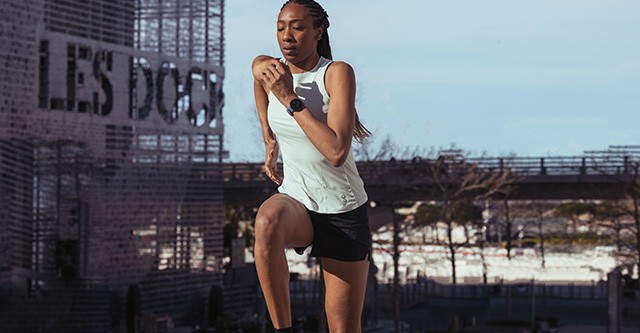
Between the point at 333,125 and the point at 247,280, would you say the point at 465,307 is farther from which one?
the point at 333,125

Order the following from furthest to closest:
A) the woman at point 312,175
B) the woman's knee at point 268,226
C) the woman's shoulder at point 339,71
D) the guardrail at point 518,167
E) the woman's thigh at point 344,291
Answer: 1. the guardrail at point 518,167
2. the woman's thigh at point 344,291
3. the woman's shoulder at point 339,71
4. the woman at point 312,175
5. the woman's knee at point 268,226

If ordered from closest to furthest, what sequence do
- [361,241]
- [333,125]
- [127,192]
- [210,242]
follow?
1. [333,125]
2. [361,241]
3. [127,192]
4. [210,242]

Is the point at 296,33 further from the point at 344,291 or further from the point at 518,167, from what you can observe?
the point at 518,167

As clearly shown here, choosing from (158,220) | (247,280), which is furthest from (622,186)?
(158,220)

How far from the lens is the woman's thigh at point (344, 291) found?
19.4ft

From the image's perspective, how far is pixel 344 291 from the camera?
595cm

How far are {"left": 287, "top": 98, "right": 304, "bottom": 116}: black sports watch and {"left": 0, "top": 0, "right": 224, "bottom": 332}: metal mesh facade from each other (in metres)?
24.9

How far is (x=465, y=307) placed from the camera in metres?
45.7

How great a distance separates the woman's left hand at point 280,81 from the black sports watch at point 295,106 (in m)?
0.02

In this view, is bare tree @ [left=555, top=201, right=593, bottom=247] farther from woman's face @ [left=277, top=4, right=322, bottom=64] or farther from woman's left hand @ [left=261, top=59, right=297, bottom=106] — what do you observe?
woman's left hand @ [left=261, top=59, right=297, bottom=106]

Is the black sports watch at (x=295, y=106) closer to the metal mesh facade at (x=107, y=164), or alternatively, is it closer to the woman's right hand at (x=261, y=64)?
the woman's right hand at (x=261, y=64)

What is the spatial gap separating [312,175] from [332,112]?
0.35 m

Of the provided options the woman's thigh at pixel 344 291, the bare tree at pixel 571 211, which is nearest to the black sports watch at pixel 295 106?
the woman's thigh at pixel 344 291

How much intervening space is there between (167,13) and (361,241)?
31022mm
